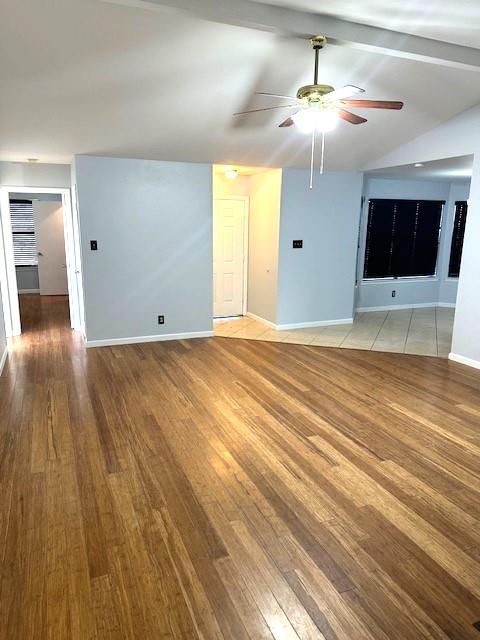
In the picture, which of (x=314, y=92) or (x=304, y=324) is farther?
(x=304, y=324)

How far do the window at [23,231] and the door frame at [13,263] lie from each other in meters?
3.44

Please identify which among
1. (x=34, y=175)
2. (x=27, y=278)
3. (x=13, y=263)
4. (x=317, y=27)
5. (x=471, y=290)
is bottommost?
(x=27, y=278)

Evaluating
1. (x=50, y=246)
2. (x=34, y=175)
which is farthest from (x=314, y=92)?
(x=50, y=246)

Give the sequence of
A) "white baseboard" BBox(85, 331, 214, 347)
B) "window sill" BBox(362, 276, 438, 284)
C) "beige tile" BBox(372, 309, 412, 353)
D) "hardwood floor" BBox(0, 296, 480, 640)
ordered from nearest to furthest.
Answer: "hardwood floor" BBox(0, 296, 480, 640)
"white baseboard" BBox(85, 331, 214, 347)
"beige tile" BBox(372, 309, 412, 353)
"window sill" BBox(362, 276, 438, 284)

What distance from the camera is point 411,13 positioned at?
2779 mm

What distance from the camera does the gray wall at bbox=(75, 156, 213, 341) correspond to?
5180 mm

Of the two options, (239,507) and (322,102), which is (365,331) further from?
(239,507)

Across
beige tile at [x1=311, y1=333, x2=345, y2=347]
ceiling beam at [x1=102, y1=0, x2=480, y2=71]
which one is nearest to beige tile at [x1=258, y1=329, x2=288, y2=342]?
beige tile at [x1=311, y1=333, x2=345, y2=347]

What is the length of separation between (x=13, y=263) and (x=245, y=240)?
11.5ft

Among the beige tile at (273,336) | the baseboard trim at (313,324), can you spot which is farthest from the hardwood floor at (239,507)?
the baseboard trim at (313,324)

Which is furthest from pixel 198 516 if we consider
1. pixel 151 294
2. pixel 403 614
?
pixel 151 294

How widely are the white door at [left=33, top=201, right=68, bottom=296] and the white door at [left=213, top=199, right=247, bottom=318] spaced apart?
390 centimetres

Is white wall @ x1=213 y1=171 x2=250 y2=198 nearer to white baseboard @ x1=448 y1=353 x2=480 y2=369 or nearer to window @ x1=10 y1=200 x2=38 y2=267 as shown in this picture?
white baseboard @ x1=448 y1=353 x2=480 y2=369

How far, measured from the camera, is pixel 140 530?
7.08 ft
